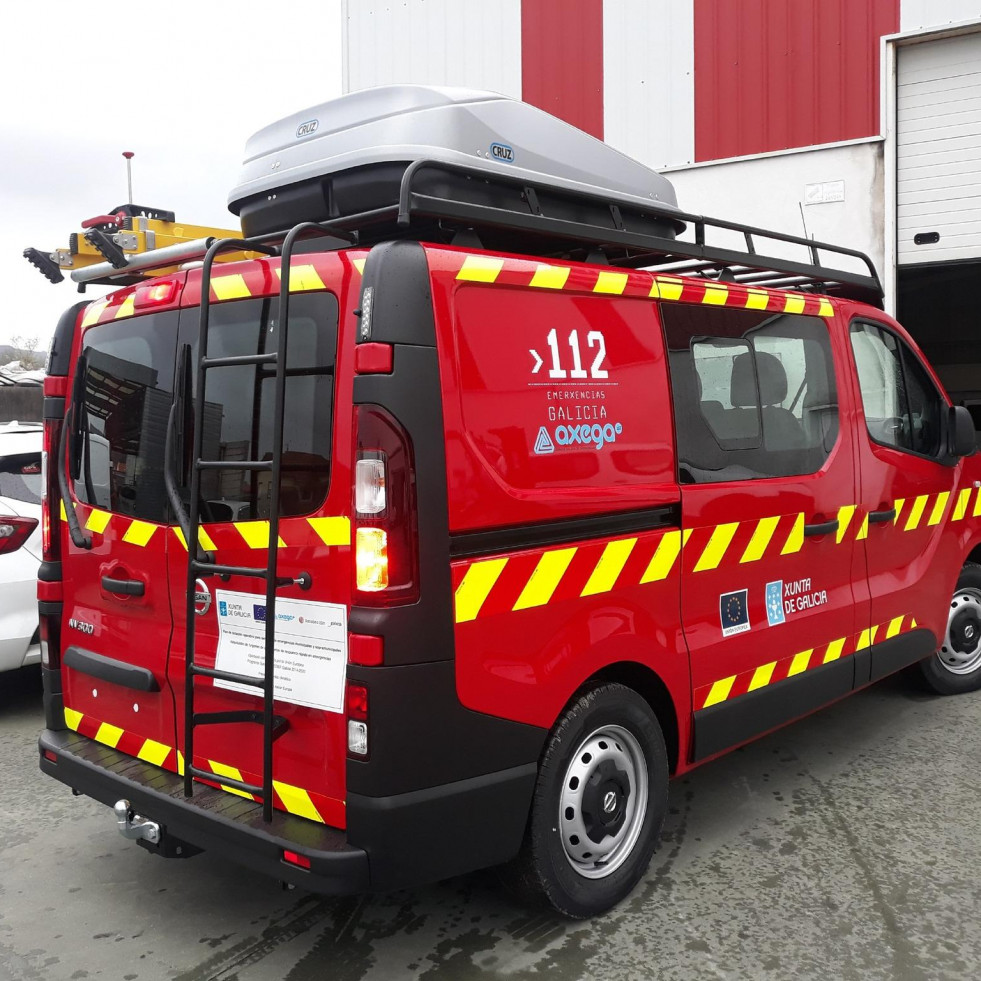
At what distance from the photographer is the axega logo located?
2871 millimetres

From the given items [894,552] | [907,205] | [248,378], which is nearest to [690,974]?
[248,378]

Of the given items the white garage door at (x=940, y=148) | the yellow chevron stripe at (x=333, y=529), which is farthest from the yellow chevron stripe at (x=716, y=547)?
the white garage door at (x=940, y=148)

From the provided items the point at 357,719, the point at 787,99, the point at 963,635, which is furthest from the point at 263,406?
the point at 787,99

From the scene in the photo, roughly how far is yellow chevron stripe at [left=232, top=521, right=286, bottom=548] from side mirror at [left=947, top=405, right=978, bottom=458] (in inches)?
141

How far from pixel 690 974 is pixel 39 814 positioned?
2.76m

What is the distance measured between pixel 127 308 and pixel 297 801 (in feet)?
5.70

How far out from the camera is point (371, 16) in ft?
37.6

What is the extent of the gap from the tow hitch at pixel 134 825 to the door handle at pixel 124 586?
64cm

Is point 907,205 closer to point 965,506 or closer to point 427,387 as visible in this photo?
point 965,506

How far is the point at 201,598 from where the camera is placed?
2.92 meters

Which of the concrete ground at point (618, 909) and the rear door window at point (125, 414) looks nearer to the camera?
the concrete ground at point (618, 909)

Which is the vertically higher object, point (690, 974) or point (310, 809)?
point (310, 809)

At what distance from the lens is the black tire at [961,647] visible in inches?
208

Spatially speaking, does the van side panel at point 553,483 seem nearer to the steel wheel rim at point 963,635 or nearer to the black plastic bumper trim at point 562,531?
the black plastic bumper trim at point 562,531
